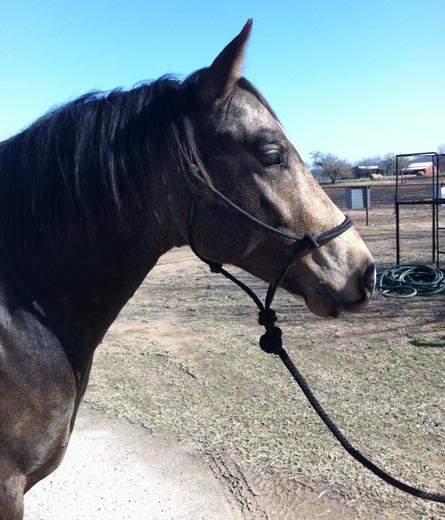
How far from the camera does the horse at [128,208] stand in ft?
5.14

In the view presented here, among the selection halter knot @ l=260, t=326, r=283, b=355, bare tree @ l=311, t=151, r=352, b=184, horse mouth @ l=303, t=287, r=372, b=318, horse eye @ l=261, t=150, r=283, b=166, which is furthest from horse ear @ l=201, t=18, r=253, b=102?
bare tree @ l=311, t=151, r=352, b=184

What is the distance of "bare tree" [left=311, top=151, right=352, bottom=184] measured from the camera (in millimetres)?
64812

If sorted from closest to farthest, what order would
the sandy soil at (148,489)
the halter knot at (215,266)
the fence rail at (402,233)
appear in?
the halter knot at (215,266), the sandy soil at (148,489), the fence rail at (402,233)

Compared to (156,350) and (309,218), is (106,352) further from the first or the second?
(309,218)

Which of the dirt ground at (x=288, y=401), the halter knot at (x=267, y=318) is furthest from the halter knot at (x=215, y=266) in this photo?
the dirt ground at (x=288, y=401)

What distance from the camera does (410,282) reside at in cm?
746

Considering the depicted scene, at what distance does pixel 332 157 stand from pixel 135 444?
244 feet

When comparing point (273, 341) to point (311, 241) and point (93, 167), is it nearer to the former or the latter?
point (311, 241)

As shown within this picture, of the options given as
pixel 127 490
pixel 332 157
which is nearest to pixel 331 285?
pixel 127 490

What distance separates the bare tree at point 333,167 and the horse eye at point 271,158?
62.7 metres

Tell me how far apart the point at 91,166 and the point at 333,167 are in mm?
66925

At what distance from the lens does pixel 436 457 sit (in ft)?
10.1

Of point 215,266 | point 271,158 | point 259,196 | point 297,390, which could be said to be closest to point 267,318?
point 215,266

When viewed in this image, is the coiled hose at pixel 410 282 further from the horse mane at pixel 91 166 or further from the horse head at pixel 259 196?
the horse mane at pixel 91 166
